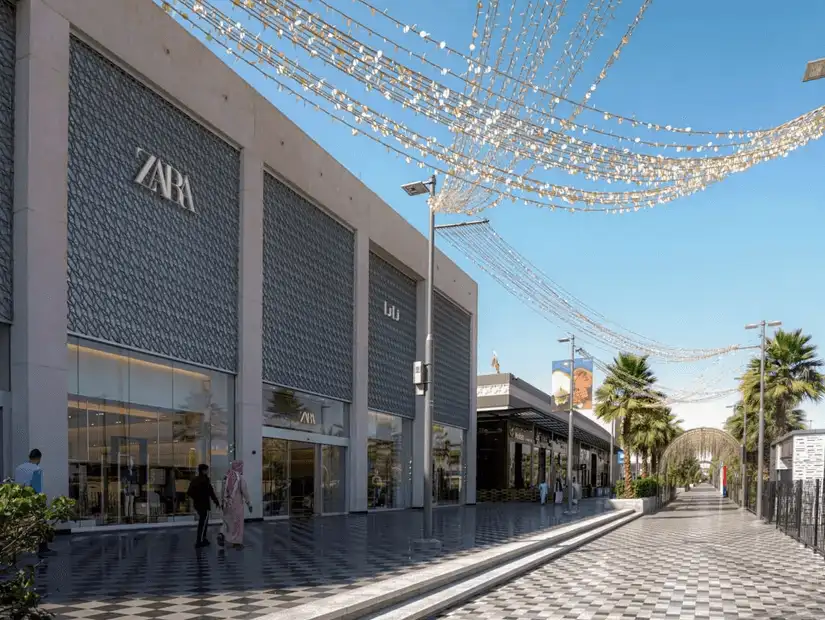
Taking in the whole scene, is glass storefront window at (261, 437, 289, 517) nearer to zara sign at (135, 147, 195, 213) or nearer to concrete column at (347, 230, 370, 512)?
concrete column at (347, 230, 370, 512)

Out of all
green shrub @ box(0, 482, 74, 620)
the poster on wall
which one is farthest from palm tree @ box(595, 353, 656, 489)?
green shrub @ box(0, 482, 74, 620)

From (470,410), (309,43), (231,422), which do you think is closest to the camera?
(309,43)

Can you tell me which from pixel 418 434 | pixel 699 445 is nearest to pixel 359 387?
pixel 418 434

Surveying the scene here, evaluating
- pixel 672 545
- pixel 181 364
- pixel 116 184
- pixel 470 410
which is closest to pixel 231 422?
pixel 181 364

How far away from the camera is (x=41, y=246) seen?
46.8 ft

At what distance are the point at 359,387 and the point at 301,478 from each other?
4.33 m

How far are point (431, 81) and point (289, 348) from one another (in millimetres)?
16037

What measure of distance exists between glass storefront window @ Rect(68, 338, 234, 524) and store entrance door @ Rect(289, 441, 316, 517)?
3700 mm

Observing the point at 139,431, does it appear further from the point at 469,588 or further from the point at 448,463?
the point at 448,463

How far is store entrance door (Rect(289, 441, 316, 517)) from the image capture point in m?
24.0

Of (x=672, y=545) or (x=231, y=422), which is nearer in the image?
(x=672, y=545)

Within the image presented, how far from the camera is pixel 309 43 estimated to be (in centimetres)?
771

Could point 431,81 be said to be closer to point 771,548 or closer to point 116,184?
point 116,184

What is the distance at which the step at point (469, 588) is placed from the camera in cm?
860
